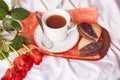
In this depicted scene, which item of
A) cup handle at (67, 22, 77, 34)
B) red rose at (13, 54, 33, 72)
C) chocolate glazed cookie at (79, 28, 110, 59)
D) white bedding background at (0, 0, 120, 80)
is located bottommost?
white bedding background at (0, 0, 120, 80)

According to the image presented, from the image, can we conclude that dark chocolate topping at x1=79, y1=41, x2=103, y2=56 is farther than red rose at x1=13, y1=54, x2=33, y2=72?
Yes

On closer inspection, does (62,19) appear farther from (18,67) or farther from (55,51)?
(18,67)

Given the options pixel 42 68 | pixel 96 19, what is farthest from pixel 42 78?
pixel 96 19

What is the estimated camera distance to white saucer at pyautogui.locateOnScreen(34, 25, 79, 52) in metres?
0.73

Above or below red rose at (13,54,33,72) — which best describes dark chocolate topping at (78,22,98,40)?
below

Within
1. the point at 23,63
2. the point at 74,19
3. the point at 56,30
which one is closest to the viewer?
the point at 23,63

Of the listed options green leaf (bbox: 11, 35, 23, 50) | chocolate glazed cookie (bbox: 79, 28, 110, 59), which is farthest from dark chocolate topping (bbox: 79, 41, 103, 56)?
green leaf (bbox: 11, 35, 23, 50)

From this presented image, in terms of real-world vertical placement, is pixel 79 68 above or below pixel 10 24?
below

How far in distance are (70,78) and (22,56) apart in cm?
19

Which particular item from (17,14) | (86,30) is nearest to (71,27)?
(86,30)

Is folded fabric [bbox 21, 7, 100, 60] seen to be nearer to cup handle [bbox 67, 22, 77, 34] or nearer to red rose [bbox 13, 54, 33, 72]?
cup handle [bbox 67, 22, 77, 34]

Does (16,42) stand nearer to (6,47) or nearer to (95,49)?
(6,47)

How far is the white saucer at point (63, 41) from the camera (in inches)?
28.7

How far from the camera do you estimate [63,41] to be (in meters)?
0.75
